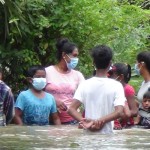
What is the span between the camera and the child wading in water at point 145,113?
7.14 metres

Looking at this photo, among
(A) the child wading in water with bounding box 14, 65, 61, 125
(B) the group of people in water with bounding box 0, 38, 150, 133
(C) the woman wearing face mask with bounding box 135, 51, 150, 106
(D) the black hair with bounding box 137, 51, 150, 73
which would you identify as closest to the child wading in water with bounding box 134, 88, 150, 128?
(B) the group of people in water with bounding box 0, 38, 150, 133

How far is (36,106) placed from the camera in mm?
7492

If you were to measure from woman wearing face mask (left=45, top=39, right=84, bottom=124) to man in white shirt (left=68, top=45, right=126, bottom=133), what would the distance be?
181 cm

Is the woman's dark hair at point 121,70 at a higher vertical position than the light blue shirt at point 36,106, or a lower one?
higher

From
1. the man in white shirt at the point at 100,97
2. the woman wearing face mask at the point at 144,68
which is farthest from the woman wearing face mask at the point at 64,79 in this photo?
the man in white shirt at the point at 100,97

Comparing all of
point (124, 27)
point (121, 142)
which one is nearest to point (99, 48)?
point (121, 142)

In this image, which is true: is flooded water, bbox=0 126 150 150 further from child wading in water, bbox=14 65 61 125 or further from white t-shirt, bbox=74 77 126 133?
child wading in water, bbox=14 65 61 125

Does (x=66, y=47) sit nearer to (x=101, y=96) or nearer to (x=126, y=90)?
(x=126, y=90)

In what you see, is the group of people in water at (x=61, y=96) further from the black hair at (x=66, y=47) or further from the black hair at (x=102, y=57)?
the black hair at (x=102, y=57)

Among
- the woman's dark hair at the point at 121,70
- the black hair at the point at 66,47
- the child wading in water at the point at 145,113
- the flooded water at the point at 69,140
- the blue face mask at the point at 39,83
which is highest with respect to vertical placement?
the black hair at the point at 66,47

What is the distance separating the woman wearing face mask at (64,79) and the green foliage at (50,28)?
1.07 metres

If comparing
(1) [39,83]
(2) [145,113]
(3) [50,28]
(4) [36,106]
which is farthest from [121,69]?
(3) [50,28]

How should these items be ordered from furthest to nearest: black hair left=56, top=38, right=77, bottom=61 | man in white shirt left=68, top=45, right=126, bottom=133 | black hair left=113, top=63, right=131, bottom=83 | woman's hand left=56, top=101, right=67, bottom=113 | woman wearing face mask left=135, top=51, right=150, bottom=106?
black hair left=56, top=38, right=77, bottom=61
woman's hand left=56, top=101, right=67, bottom=113
black hair left=113, top=63, right=131, bottom=83
woman wearing face mask left=135, top=51, right=150, bottom=106
man in white shirt left=68, top=45, right=126, bottom=133

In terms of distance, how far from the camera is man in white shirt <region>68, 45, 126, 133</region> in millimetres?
5652
